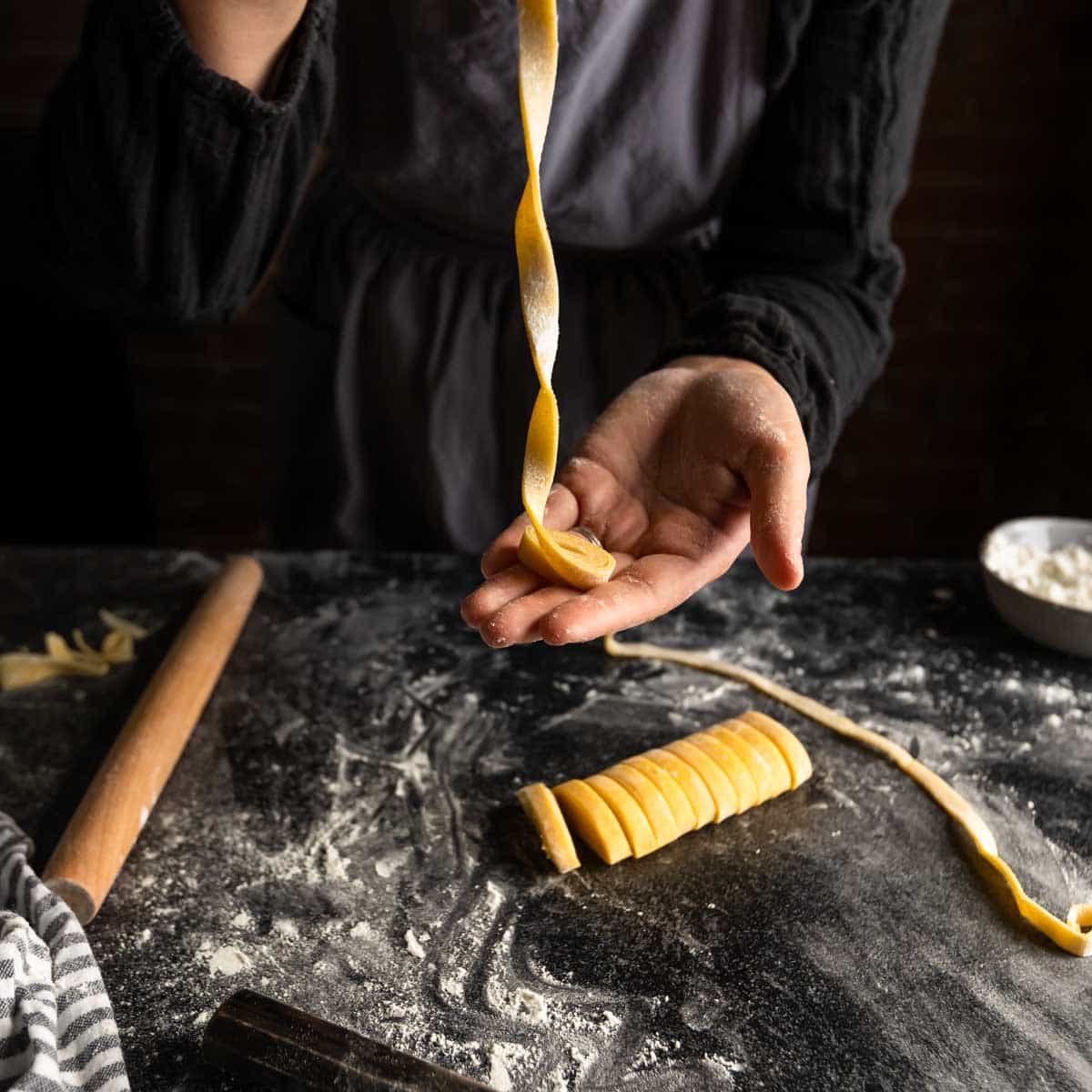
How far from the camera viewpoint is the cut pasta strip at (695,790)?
1153mm

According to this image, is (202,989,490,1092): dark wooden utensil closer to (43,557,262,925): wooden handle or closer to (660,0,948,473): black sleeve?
(43,557,262,925): wooden handle

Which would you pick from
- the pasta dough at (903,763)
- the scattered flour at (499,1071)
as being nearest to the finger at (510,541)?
the pasta dough at (903,763)

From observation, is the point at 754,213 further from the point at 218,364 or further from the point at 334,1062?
the point at 218,364

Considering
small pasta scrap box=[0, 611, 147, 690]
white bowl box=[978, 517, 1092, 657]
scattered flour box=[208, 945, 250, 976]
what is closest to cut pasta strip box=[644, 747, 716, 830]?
scattered flour box=[208, 945, 250, 976]

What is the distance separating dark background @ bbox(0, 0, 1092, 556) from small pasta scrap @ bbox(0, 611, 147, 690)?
1.11 metres

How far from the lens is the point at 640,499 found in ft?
4.13

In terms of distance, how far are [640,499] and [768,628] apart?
357 millimetres

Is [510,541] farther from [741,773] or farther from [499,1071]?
[499,1071]

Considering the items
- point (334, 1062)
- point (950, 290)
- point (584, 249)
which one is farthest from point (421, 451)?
point (950, 290)

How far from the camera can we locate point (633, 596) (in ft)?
3.43

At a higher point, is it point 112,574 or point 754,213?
point 754,213

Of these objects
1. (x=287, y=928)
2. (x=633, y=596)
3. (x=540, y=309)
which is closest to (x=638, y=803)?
(x=633, y=596)

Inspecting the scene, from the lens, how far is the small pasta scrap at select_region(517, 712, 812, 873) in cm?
112

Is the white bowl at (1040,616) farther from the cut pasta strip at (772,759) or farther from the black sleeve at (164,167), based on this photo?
the black sleeve at (164,167)
